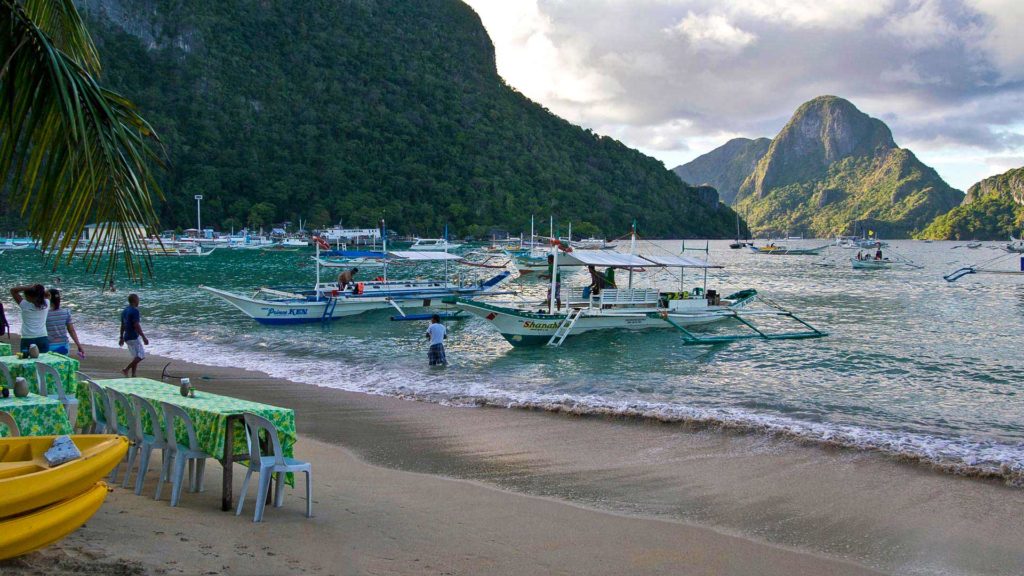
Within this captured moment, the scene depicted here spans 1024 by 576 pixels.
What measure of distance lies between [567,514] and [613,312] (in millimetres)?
16417

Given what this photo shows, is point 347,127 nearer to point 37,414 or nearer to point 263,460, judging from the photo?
point 37,414

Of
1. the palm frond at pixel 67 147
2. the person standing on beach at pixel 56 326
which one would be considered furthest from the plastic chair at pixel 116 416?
the person standing on beach at pixel 56 326

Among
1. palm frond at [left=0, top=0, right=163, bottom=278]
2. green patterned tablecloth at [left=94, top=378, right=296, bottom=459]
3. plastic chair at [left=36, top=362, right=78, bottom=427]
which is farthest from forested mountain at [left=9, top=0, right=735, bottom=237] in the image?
palm frond at [left=0, top=0, right=163, bottom=278]

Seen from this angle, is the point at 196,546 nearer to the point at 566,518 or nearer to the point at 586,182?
the point at 566,518

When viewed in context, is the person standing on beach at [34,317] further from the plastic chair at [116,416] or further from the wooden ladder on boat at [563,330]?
the wooden ladder on boat at [563,330]

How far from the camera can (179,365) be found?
17.5m

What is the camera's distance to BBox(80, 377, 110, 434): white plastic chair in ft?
24.5

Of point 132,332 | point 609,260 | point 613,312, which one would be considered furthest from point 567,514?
point 613,312

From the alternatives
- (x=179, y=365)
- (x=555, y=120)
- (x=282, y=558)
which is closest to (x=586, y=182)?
(x=555, y=120)

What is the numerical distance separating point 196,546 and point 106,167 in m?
2.88

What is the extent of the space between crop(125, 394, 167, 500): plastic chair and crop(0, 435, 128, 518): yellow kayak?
1.45 metres

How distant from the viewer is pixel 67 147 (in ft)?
14.8

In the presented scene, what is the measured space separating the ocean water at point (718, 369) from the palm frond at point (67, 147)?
30.9 ft

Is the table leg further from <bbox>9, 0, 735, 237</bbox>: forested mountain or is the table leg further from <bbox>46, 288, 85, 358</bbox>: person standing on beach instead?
<bbox>9, 0, 735, 237</bbox>: forested mountain
